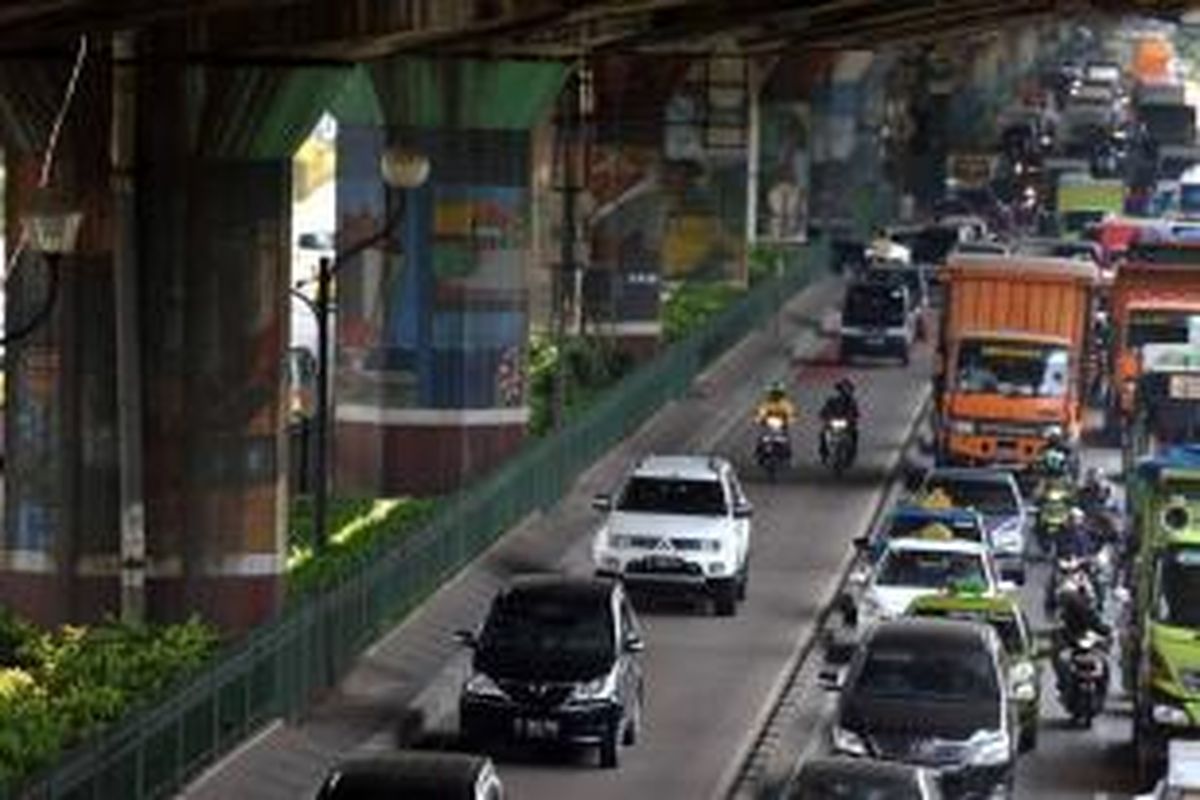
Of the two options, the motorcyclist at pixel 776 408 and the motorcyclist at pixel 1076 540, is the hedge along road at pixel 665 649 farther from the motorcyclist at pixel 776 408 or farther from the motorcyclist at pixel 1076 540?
the motorcyclist at pixel 1076 540

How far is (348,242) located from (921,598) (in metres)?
16.9

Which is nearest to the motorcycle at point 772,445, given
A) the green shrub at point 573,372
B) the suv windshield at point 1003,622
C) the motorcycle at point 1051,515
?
the green shrub at point 573,372

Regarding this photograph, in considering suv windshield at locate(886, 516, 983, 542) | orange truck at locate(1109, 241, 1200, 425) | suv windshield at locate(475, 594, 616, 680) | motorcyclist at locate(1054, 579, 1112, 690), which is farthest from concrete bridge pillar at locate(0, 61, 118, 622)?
orange truck at locate(1109, 241, 1200, 425)

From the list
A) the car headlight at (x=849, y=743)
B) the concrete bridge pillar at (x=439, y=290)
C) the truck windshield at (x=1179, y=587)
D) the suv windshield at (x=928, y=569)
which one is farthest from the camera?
the concrete bridge pillar at (x=439, y=290)

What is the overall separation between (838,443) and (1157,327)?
20.8 ft

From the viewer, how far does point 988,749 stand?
3109 centimetres

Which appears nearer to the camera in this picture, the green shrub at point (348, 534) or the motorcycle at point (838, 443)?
the green shrub at point (348, 534)

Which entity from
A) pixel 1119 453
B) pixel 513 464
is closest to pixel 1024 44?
pixel 1119 453

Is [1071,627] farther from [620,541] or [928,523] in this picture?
[620,541]

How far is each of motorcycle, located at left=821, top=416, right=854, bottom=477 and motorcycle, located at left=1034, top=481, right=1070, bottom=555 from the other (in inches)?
312

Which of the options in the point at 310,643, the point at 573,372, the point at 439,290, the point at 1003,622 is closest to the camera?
the point at 310,643

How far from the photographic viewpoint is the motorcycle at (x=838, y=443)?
185 feet

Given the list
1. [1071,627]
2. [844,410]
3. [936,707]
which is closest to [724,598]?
[1071,627]

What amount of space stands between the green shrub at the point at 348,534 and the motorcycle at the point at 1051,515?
7.66m
